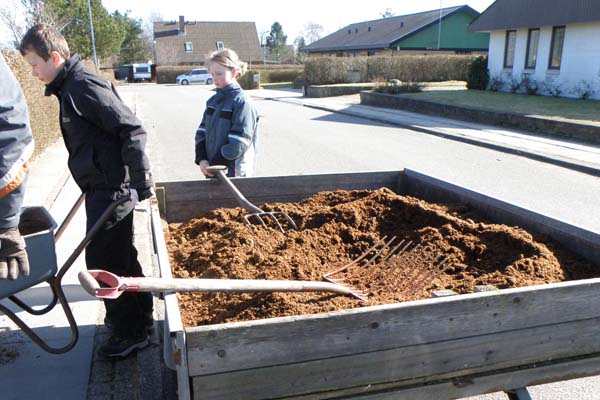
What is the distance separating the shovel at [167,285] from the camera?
1782mm

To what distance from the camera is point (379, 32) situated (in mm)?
48969

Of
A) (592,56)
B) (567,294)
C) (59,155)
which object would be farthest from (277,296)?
(592,56)

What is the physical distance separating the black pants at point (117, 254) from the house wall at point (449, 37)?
4453 cm

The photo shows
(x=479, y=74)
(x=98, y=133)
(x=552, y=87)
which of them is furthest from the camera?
(x=479, y=74)

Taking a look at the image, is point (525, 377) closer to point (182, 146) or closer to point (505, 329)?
point (505, 329)

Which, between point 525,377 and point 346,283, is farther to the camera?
point 346,283

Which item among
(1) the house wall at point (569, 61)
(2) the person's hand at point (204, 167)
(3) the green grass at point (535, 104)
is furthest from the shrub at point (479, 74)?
(2) the person's hand at point (204, 167)

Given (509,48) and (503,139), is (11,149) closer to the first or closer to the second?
(503,139)

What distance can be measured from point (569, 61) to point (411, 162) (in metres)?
14.5

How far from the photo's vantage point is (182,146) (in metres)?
12.5

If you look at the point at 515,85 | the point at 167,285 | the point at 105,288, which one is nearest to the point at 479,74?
the point at 515,85

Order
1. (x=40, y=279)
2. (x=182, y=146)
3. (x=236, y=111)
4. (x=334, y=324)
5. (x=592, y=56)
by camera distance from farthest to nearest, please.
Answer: (x=592, y=56)
(x=182, y=146)
(x=236, y=111)
(x=40, y=279)
(x=334, y=324)

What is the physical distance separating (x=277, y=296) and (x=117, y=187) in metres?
1.21

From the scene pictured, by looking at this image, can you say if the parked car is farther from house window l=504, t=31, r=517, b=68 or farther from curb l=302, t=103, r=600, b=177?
curb l=302, t=103, r=600, b=177
